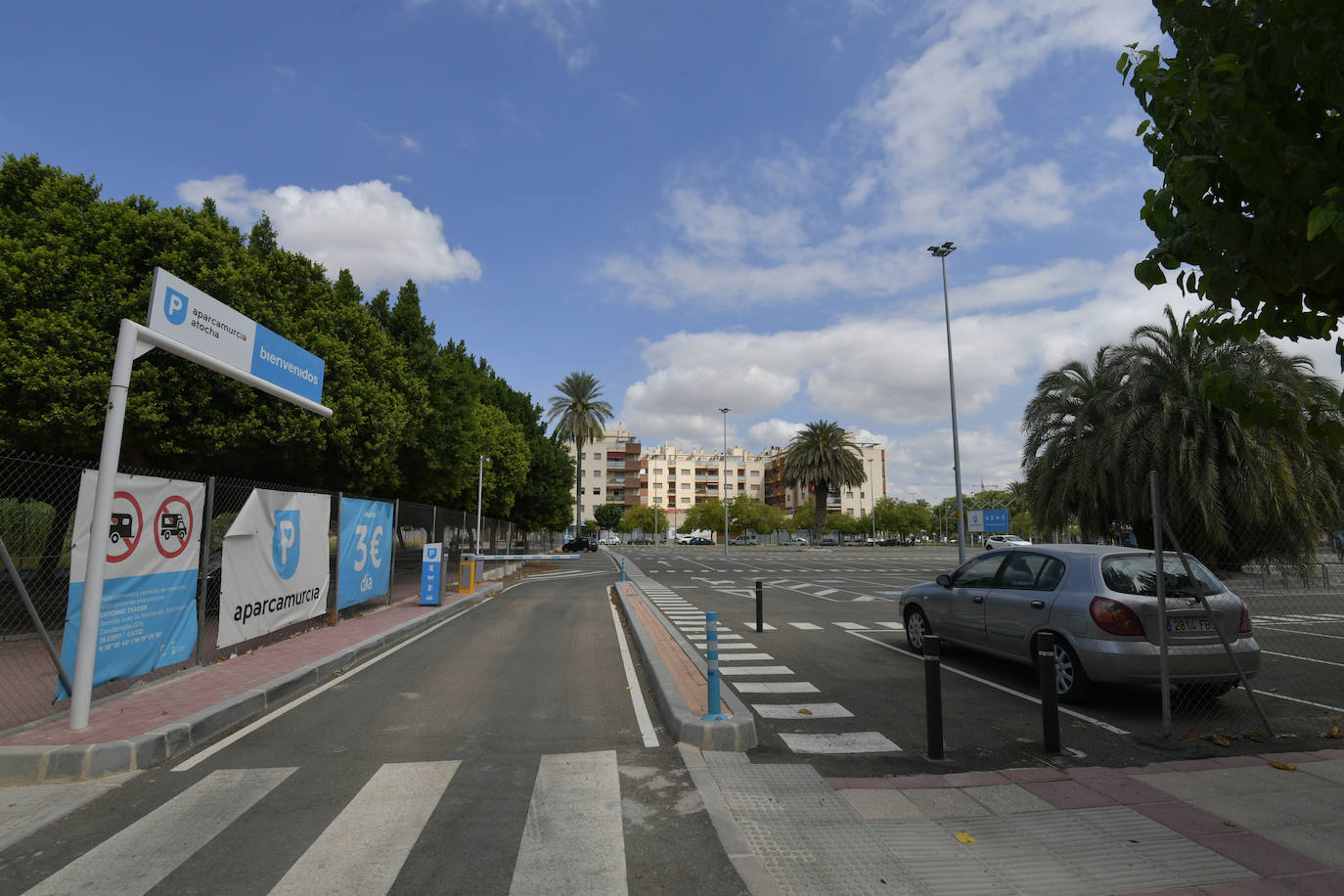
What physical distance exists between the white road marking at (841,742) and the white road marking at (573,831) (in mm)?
1611

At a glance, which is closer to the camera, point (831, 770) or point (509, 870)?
point (509, 870)

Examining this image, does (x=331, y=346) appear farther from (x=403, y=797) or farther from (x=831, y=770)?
(x=831, y=770)

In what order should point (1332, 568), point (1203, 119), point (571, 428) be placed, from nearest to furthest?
1. point (1203, 119)
2. point (1332, 568)
3. point (571, 428)

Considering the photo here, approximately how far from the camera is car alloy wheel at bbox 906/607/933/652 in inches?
389

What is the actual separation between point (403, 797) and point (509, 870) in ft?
4.64

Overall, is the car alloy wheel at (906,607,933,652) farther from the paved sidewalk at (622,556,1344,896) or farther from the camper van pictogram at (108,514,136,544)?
the camper van pictogram at (108,514,136,544)

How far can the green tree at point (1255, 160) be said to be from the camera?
2992 millimetres

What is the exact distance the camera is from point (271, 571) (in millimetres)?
10281

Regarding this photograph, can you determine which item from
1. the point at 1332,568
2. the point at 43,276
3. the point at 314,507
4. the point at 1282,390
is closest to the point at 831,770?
the point at 314,507

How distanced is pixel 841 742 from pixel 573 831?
2748mm

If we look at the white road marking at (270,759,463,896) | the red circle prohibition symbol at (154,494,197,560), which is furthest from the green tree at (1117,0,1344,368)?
the red circle prohibition symbol at (154,494,197,560)

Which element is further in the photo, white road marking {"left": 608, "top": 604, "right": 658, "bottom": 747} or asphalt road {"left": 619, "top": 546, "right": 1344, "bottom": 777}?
white road marking {"left": 608, "top": 604, "right": 658, "bottom": 747}

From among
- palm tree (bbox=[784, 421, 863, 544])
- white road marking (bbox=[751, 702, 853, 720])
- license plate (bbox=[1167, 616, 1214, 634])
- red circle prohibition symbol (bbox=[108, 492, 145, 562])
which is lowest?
white road marking (bbox=[751, 702, 853, 720])

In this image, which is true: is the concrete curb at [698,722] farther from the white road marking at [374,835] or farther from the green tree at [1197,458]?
the green tree at [1197,458]
